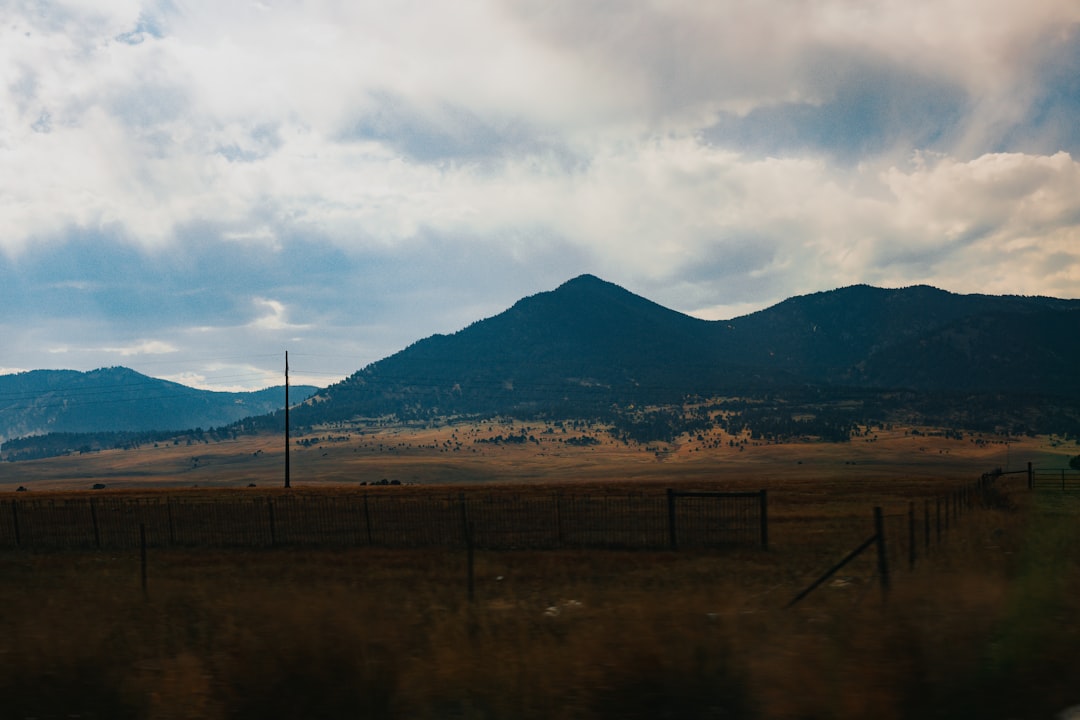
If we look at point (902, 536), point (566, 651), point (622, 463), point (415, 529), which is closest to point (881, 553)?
point (566, 651)

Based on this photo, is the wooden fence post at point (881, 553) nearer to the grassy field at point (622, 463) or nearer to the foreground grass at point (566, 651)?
the foreground grass at point (566, 651)

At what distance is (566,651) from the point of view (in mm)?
10055

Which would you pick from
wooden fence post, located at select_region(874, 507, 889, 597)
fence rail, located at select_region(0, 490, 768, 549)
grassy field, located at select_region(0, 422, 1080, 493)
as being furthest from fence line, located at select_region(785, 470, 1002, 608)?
grassy field, located at select_region(0, 422, 1080, 493)

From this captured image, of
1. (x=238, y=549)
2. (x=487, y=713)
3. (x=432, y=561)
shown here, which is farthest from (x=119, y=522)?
(x=487, y=713)

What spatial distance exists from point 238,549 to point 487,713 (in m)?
28.8

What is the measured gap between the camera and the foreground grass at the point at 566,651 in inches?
323

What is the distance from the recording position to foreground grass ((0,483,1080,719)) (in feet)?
26.9

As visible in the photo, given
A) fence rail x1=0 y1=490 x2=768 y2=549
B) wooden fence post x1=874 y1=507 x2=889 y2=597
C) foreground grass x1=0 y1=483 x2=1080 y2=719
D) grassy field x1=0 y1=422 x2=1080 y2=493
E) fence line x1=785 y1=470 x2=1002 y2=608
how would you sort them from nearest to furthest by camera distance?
foreground grass x1=0 y1=483 x2=1080 y2=719 → wooden fence post x1=874 y1=507 x2=889 y2=597 → fence line x1=785 y1=470 x2=1002 y2=608 → fence rail x1=0 y1=490 x2=768 y2=549 → grassy field x1=0 y1=422 x2=1080 y2=493

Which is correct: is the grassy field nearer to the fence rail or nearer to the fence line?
the fence rail

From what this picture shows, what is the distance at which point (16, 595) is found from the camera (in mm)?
20016

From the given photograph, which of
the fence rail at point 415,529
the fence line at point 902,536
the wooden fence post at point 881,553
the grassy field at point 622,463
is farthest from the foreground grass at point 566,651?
the grassy field at point 622,463

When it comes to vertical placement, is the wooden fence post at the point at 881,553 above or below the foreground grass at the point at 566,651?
above

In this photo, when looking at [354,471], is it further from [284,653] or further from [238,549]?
[284,653]

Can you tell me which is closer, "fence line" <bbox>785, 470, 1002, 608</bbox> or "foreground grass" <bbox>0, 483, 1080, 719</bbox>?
"foreground grass" <bbox>0, 483, 1080, 719</bbox>
